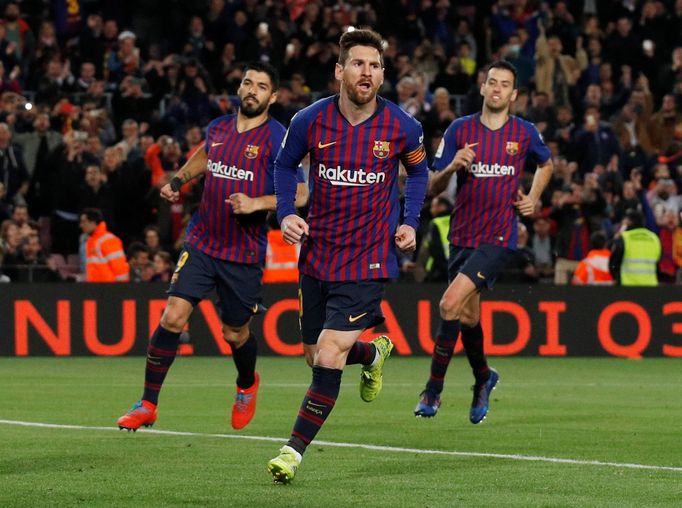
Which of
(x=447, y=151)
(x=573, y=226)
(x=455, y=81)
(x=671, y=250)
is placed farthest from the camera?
(x=455, y=81)

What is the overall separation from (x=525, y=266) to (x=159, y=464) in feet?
40.8

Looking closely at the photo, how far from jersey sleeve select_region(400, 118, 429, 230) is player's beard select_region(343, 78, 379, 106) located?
0.34 m

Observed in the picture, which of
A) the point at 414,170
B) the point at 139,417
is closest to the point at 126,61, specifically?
the point at 139,417

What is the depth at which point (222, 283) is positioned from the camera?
10.2m

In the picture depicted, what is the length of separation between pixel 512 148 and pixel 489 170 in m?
0.23

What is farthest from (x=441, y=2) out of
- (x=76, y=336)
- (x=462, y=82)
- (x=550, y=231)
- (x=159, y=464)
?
(x=159, y=464)

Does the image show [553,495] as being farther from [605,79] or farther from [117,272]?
[605,79]

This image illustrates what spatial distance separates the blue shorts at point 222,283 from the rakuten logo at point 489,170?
177 cm

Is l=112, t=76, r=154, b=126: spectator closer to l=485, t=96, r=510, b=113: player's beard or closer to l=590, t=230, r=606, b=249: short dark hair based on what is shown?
l=590, t=230, r=606, b=249: short dark hair

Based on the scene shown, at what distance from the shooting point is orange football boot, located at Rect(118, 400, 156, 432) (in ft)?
30.9

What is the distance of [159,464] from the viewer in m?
8.46

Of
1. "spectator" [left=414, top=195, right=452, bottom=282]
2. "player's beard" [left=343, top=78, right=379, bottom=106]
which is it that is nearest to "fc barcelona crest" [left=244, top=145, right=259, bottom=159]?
"player's beard" [left=343, top=78, right=379, bottom=106]

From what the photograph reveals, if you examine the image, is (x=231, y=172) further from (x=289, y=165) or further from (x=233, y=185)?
(x=289, y=165)

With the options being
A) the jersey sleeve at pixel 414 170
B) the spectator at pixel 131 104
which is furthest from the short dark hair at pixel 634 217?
the jersey sleeve at pixel 414 170
